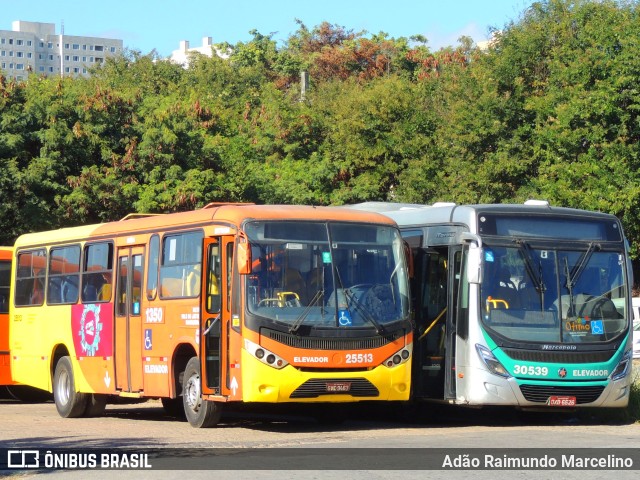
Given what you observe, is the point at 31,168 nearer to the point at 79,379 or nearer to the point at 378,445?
the point at 79,379

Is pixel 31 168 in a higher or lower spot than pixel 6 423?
higher

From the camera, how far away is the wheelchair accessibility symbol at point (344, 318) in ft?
49.9

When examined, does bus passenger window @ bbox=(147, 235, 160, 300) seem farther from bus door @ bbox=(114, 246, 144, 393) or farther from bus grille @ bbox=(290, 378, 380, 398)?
bus grille @ bbox=(290, 378, 380, 398)

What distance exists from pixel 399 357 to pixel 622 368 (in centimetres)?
324

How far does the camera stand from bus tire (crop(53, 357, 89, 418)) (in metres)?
19.3

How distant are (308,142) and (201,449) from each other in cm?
4034

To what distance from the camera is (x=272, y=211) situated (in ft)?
50.6

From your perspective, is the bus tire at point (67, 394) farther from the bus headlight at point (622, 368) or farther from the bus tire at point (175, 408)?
the bus headlight at point (622, 368)

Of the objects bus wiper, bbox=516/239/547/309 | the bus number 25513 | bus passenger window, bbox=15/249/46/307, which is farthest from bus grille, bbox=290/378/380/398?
bus passenger window, bbox=15/249/46/307

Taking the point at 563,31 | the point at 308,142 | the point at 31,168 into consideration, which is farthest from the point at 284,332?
the point at 308,142

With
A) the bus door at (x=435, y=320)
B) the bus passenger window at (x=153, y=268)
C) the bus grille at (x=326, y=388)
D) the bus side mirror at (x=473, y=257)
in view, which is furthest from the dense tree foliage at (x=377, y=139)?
the bus grille at (x=326, y=388)

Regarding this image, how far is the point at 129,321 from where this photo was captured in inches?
706

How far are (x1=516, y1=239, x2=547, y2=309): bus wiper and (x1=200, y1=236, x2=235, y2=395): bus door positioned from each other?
4023 millimetres

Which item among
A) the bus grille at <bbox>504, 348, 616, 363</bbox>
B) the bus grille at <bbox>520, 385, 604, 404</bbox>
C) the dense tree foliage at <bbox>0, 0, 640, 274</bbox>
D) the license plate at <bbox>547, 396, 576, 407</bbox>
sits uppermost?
the dense tree foliage at <bbox>0, 0, 640, 274</bbox>
